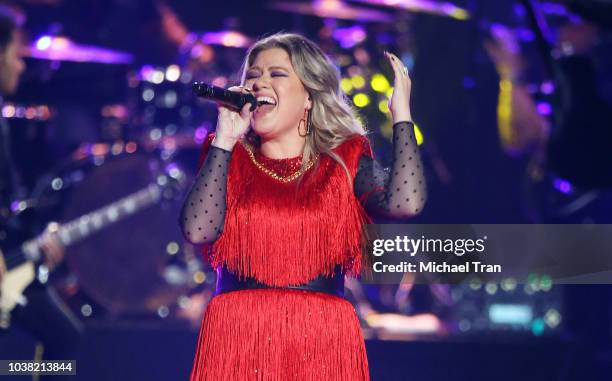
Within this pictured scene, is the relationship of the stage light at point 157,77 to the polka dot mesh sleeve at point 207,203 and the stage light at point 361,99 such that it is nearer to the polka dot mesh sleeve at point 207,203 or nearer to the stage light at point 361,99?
the stage light at point 361,99

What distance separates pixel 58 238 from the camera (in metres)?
5.54

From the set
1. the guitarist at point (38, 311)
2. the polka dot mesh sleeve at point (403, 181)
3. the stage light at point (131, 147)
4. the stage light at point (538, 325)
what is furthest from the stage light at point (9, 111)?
the polka dot mesh sleeve at point (403, 181)

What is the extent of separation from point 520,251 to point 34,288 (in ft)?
9.99

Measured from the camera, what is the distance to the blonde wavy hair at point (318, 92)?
2998 millimetres

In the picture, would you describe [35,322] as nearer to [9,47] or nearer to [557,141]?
[9,47]

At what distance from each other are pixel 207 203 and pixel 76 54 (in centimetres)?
423

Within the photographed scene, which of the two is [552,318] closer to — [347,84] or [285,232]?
[347,84]

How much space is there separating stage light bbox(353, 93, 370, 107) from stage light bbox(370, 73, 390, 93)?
10cm

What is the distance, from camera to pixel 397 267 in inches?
228

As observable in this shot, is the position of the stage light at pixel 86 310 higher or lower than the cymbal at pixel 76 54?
lower

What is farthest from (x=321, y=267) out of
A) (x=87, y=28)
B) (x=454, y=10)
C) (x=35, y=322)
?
(x=87, y=28)

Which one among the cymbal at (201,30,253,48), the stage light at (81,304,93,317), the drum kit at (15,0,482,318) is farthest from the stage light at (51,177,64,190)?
the cymbal at (201,30,253,48)

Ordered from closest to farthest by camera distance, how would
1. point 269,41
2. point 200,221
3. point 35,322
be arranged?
point 200,221 < point 269,41 < point 35,322

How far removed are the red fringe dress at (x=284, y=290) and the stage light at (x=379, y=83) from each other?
354 cm
